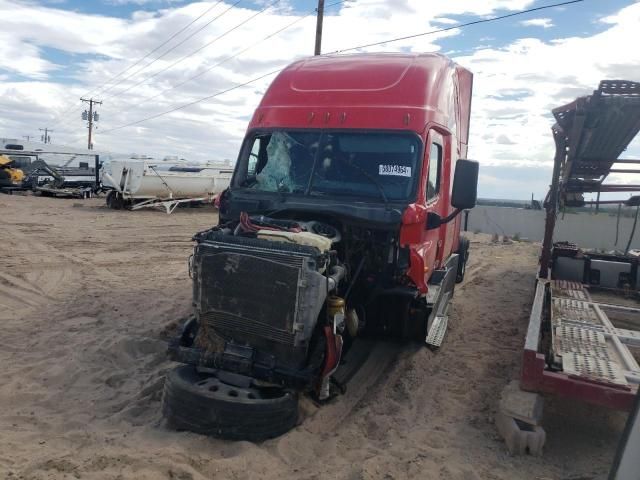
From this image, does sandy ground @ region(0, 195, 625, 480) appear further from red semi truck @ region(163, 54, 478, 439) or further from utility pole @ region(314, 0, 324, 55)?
utility pole @ region(314, 0, 324, 55)

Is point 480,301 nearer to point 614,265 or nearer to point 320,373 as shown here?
point 614,265

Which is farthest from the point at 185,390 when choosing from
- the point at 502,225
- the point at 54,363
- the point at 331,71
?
the point at 502,225

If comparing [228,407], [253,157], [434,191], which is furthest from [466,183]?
[228,407]

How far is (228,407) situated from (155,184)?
1970 centimetres

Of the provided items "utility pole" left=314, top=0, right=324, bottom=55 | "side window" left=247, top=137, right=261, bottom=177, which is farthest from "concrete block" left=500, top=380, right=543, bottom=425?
"utility pole" left=314, top=0, right=324, bottom=55

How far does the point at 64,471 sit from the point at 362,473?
6.55ft

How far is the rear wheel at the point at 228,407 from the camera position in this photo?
393 cm

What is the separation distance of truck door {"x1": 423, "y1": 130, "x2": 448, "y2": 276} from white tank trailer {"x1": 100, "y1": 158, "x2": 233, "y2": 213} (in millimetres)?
17643

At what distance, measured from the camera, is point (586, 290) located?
7844 millimetres

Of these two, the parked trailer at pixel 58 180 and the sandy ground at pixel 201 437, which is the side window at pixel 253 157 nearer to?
the sandy ground at pixel 201 437

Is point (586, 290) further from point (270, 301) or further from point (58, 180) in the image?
point (58, 180)

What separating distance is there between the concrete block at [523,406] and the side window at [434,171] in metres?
2.10

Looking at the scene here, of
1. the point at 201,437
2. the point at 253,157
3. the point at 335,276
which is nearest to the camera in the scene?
the point at 201,437

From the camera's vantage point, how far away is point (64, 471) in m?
3.55
